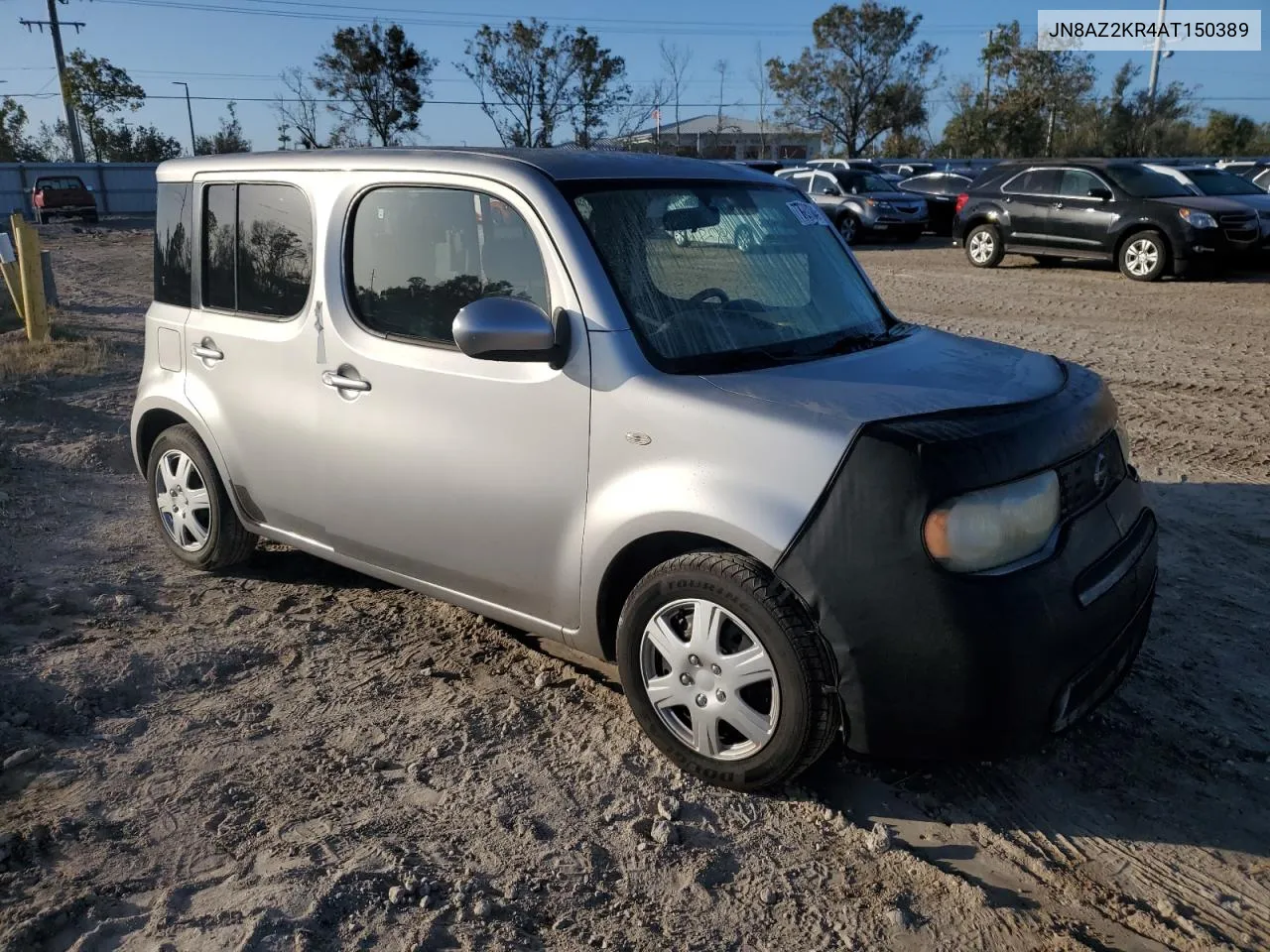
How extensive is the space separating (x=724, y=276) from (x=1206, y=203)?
44.2 ft

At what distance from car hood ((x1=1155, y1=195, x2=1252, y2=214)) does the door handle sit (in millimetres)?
13712

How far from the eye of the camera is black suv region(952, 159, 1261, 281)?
14188 mm

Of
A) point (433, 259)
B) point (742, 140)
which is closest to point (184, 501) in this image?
point (433, 259)

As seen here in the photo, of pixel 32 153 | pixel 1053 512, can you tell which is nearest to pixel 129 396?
pixel 1053 512

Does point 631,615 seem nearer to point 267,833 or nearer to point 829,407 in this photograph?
point 829,407

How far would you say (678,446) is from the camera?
306cm

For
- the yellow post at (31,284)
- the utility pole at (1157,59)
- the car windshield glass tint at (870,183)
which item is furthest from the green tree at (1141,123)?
the yellow post at (31,284)

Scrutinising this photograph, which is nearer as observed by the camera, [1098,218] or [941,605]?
[941,605]

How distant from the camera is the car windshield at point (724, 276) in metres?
3.35

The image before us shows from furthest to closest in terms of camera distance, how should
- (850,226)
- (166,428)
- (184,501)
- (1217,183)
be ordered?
(850,226)
(1217,183)
(166,428)
(184,501)

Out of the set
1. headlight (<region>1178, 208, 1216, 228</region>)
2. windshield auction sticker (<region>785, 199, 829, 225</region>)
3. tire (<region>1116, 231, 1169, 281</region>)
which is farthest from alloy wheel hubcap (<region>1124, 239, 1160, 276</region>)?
windshield auction sticker (<region>785, 199, 829, 225</region>)

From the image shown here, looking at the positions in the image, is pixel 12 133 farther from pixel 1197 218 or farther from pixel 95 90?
pixel 1197 218

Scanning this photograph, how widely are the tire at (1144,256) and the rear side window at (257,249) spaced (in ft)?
44.2

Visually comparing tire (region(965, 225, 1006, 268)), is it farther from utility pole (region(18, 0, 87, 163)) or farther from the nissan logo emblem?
utility pole (region(18, 0, 87, 163))
